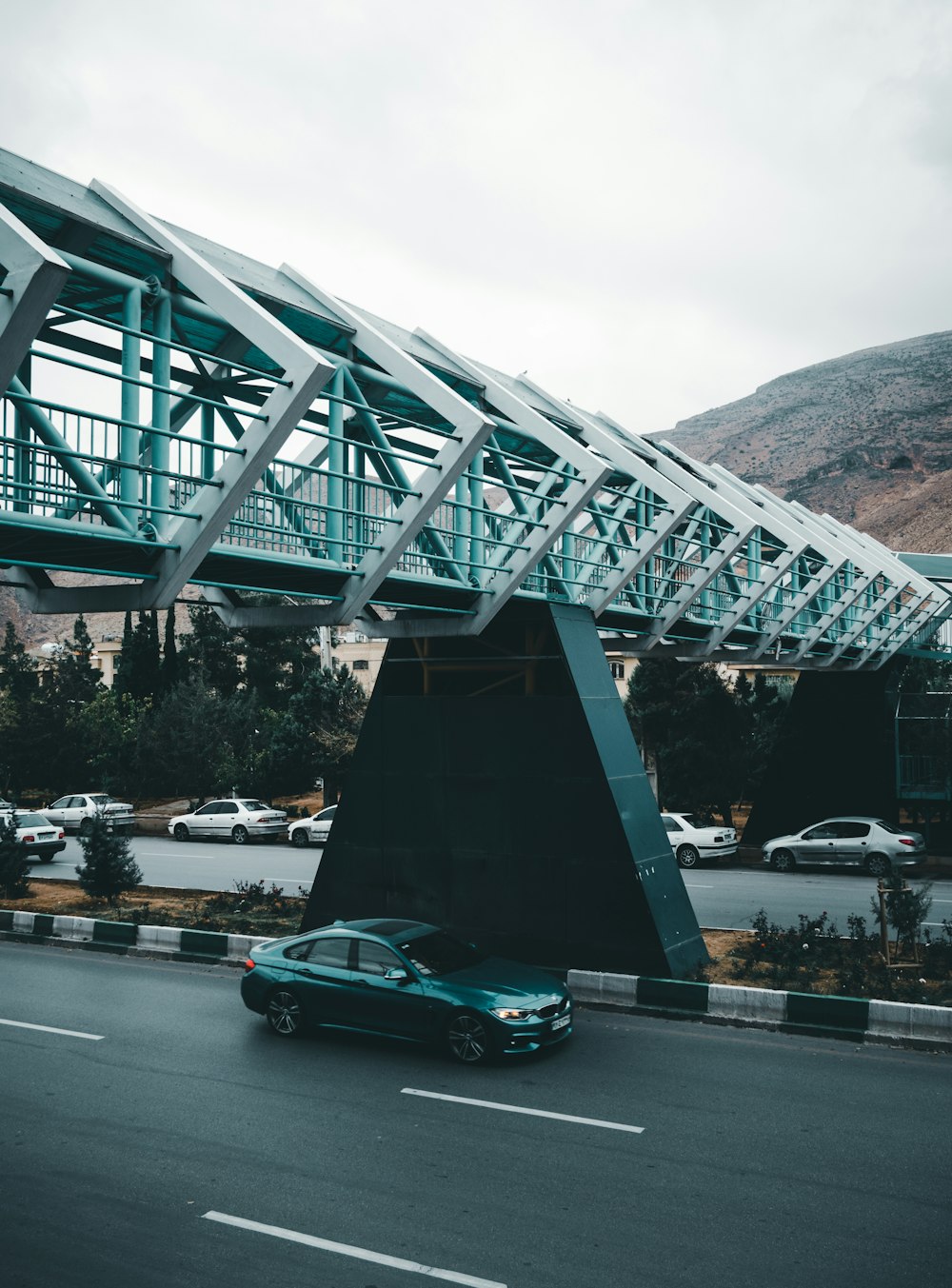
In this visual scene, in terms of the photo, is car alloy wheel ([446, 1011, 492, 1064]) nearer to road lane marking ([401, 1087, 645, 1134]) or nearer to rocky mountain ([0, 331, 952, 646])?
road lane marking ([401, 1087, 645, 1134])

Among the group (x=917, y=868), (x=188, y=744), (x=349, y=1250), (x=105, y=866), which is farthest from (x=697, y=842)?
(x=349, y=1250)

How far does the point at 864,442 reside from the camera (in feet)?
457

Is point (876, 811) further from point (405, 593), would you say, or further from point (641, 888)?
point (405, 593)

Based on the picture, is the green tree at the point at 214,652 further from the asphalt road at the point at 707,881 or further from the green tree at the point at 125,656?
the asphalt road at the point at 707,881

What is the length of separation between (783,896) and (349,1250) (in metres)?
17.2

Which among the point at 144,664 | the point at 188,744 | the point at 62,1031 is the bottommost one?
the point at 62,1031

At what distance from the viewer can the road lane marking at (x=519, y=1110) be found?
8.83 metres

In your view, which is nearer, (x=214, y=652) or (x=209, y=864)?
(x=209, y=864)

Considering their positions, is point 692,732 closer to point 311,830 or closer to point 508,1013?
point 311,830

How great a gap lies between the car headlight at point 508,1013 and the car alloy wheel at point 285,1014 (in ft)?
7.47

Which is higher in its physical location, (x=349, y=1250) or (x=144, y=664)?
(x=144, y=664)

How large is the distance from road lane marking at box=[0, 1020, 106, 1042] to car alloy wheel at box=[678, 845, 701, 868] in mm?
18534

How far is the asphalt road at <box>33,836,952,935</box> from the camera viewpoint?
20.0 m

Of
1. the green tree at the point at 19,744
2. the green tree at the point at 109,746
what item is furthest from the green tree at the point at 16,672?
the green tree at the point at 109,746
